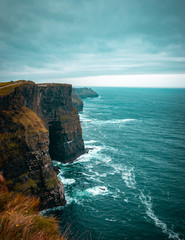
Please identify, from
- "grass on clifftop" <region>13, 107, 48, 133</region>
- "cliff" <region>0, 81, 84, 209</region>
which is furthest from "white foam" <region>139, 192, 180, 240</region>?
"grass on clifftop" <region>13, 107, 48, 133</region>

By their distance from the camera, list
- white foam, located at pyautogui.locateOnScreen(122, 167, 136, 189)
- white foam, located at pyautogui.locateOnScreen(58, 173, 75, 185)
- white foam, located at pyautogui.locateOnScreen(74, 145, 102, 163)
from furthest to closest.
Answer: white foam, located at pyautogui.locateOnScreen(74, 145, 102, 163) → white foam, located at pyautogui.locateOnScreen(58, 173, 75, 185) → white foam, located at pyautogui.locateOnScreen(122, 167, 136, 189)

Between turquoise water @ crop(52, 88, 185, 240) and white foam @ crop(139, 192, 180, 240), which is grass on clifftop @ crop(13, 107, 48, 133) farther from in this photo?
white foam @ crop(139, 192, 180, 240)

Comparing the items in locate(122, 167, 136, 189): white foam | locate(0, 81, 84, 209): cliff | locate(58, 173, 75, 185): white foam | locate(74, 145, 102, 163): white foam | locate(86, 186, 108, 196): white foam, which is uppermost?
locate(0, 81, 84, 209): cliff

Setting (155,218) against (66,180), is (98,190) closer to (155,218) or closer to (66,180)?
(66,180)

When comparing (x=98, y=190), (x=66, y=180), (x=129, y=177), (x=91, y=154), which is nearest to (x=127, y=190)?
(x=129, y=177)

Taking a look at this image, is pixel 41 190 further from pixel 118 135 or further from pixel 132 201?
pixel 118 135

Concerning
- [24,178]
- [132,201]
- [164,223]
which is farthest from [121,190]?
[24,178]
